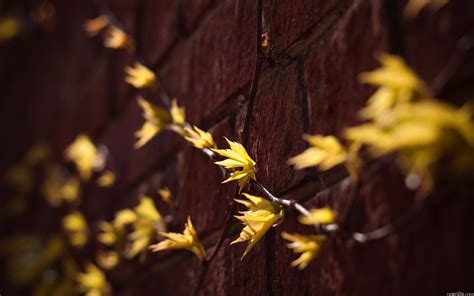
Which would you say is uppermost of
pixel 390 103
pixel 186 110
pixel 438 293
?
pixel 186 110

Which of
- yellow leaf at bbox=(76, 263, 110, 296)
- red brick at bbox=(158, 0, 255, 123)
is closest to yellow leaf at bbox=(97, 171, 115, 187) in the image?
yellow leaf at bbox=(76, 263, 110, 296)

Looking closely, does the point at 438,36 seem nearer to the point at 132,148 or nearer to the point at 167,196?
the point at 167,196

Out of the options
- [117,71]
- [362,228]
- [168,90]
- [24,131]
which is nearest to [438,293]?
[362,228]

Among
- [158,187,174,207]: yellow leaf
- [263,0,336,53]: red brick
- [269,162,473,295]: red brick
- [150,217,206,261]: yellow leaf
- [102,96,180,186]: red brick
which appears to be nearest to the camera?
[269,162,473,295]: red brick

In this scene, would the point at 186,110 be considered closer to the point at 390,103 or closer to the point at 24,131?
the point at 390,103

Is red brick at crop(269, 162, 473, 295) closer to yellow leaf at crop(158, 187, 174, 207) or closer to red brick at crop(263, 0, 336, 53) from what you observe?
red brick at crop(263, 0, 336, 53)

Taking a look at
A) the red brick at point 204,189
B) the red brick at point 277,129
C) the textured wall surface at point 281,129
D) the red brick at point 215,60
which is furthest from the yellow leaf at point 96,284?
the red brick at point 277,129

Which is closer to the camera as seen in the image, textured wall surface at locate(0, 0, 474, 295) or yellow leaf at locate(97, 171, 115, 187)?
textured wall surface at locate(0, 0, 474, 295)

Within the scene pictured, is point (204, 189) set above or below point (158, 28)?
below

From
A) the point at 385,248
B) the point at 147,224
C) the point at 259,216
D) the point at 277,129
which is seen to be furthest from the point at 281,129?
the point at 147,224
